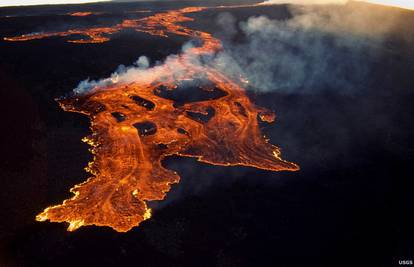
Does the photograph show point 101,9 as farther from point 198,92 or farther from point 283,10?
point 198,92

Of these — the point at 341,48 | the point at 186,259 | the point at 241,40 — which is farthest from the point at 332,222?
the point at 241,40

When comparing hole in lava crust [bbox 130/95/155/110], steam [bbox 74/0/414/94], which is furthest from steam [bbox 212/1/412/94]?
hole in lava crust [bbox 130/95/155/110]

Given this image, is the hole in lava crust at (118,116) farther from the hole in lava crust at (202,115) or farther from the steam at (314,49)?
the steam at (314,49)

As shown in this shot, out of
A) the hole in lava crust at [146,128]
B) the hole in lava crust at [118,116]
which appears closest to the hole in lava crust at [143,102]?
the hole in lava crust at [118,116]

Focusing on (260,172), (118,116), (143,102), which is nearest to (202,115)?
(143,102)

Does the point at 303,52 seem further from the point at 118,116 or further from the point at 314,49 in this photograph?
the point at 118,116

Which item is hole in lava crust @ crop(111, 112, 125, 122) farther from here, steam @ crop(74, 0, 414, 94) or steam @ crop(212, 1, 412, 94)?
steam @ crop(212, 1, 412, 94)
